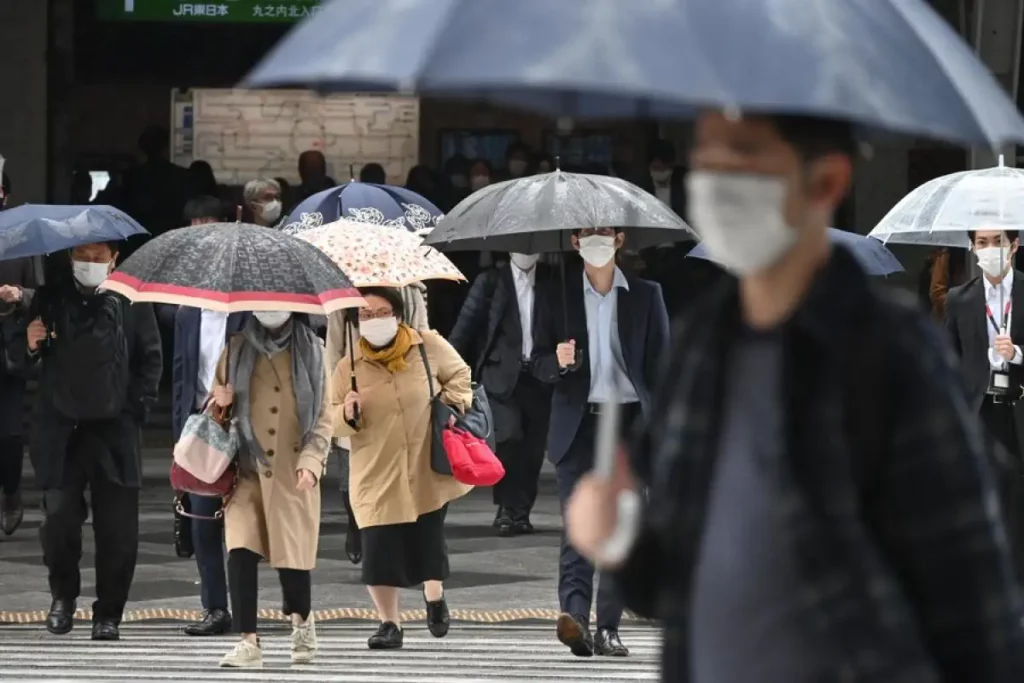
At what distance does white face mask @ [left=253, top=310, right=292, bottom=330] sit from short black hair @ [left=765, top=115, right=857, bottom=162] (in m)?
6.04

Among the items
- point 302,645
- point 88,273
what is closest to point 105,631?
point 302,645

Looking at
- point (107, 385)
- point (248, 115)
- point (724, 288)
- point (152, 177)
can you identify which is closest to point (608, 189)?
point (107, 385)

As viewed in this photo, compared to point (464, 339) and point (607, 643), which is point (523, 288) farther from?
point (607, 643)

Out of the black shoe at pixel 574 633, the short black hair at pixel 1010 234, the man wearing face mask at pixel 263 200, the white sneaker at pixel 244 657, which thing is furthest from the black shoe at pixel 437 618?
the man wearing face mask at pixel 263 200

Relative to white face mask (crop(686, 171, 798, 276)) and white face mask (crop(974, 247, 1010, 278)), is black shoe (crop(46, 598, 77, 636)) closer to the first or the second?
white face mask (crop(974, 247, 1010, 278))

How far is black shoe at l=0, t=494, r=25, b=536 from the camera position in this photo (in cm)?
1395

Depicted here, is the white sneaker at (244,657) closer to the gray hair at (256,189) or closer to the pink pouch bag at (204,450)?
the pink pouch bag at (204,450)

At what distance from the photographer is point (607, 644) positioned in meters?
9.60

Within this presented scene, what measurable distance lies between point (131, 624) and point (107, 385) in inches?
45.8

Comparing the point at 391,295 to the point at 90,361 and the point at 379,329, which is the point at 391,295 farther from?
the point at 90,361

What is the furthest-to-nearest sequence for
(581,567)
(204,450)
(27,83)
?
(27,83) → (581,567) → (204,450)

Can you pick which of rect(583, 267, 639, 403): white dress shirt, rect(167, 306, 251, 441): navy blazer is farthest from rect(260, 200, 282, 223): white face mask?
rect(583, 267, 639, 403): white dress shirt

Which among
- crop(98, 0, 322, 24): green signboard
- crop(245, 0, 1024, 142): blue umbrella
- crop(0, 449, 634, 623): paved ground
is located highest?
crop(98, 0, 322, 24): green signboard

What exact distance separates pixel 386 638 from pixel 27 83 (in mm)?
12159
